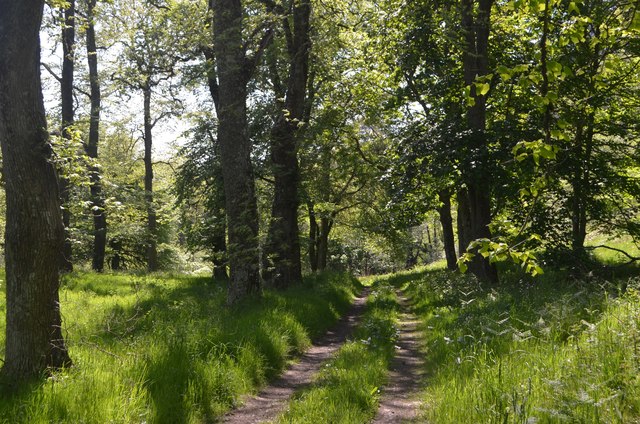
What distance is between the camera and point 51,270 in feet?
18.2

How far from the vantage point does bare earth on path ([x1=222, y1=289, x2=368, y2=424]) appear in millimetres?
6027

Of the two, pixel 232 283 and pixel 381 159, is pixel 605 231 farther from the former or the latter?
pixel 232 283

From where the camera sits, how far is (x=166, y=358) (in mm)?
6285

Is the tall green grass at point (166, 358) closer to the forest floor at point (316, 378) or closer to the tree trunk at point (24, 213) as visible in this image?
the forest floor at point (316, 378)

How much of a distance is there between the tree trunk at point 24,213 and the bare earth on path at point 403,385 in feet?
13.1

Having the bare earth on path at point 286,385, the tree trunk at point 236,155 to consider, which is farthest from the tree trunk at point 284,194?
the bare earth on path at point 286,385

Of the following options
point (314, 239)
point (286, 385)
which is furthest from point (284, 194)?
point (314, 239)

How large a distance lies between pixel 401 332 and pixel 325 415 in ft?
20.7

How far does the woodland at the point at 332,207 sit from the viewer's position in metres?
4.54

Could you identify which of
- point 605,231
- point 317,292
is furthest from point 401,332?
point 605,231

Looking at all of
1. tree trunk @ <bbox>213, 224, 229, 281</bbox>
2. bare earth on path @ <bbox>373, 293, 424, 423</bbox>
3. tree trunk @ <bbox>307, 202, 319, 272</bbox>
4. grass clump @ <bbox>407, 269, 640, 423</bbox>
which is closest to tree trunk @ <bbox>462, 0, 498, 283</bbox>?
bare earth on path @ <bbox>373, 293, 424, 423</bbox>

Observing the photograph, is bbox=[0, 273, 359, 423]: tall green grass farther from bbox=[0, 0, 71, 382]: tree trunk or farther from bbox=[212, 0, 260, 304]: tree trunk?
bbox=[212, 0, 260, 304]: tree trunk

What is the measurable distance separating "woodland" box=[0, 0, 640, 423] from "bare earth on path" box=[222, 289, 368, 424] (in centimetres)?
16

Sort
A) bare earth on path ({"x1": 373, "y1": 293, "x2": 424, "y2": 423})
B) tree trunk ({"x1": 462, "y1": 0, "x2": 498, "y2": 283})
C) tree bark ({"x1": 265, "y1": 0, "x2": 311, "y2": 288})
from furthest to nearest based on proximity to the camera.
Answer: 1. tree bark ({"x1": 265, "y1": 0, "x2": 311, "y2": 288})
2. tree trunk ({"x1": 462, "y1": 0, "x2": 498, "y2": 283})
3. bare earth on path ({"x1": 373, "y1": 293, "x2": 424, "y2": 423})
